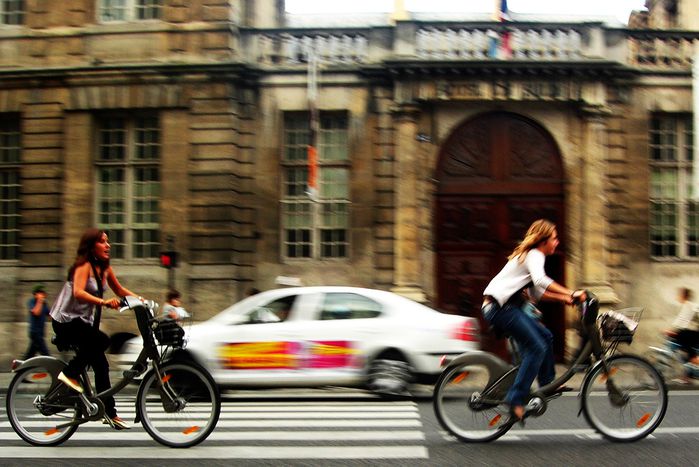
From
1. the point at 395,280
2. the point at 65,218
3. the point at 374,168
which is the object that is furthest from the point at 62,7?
the point at 395,280

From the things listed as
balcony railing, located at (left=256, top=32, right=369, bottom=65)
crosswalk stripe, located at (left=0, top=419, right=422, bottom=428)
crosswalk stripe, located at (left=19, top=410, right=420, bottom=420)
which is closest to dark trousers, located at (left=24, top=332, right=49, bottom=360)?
balcony railing, located at (left=256, top=32, right=369, bottom=65)

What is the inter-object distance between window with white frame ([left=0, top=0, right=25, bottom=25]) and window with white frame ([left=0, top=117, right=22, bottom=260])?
2.14 m

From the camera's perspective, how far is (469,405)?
24.0 feet

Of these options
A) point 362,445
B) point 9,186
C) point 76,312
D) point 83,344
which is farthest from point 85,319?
point 9,186

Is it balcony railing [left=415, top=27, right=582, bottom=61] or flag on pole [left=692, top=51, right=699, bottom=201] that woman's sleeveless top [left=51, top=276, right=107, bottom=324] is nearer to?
balcony railing [left=415, top=27, right=582, bottom=61]

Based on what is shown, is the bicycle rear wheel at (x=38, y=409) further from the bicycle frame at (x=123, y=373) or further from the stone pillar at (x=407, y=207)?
the stone pillar at (x=407, y=207)

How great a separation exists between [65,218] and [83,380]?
1244 cm

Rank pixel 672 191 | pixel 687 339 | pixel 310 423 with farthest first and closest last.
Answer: pixel 672 191 → pixel 687 339 → pixel 310 423

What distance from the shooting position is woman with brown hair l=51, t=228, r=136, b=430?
Result: 7.23m

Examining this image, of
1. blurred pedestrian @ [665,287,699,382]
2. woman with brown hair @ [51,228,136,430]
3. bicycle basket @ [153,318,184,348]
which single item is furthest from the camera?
blurred pedestrian @ [665,287,699,382]

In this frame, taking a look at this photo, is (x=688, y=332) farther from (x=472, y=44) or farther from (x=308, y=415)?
(x=308, y=415)

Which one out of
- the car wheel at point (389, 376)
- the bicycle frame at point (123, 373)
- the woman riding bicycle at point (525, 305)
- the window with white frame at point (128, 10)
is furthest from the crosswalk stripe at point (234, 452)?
the window with white frame at point (128, 10)

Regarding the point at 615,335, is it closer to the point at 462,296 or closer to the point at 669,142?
the point at 462,296

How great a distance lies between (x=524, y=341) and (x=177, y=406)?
9.05 ft
